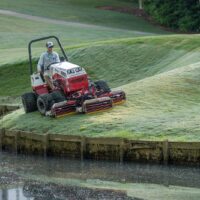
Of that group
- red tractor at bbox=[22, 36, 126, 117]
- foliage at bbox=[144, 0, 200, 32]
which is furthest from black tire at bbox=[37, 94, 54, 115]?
foliage at bbox=[144, 0, 200, 32]

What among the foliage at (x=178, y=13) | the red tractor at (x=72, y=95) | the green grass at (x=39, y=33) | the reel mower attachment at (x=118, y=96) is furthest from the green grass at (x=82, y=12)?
the red tractor at (x=72, y=95)

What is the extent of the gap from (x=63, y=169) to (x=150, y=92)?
7705 mm

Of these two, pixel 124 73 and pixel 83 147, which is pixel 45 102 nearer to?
pixel 83 147

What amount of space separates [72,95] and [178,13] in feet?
148

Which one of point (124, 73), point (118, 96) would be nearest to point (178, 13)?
point (124, 73)

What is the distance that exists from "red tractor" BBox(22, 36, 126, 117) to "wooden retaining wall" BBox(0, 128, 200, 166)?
1578mm

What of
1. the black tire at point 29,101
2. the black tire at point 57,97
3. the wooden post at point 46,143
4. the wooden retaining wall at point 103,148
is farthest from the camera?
the black tire at point 29,101

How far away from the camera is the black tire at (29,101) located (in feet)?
109

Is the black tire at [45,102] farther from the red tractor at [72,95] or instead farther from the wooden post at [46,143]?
the wooden post at [46,143]

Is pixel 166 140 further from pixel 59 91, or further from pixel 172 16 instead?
pixel 172 16

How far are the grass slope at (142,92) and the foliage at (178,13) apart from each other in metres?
26.5

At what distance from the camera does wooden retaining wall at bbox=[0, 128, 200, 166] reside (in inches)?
1056

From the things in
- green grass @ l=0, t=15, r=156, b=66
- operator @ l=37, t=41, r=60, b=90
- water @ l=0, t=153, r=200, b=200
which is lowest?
water @ l=0, t=153, r=200, b=200

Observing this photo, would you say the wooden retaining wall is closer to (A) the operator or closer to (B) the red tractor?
(B) the red tractor
